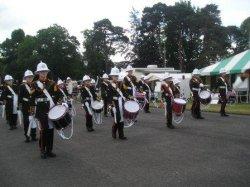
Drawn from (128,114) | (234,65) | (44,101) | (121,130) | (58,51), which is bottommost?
(121,130)

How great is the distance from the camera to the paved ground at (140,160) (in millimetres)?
8547

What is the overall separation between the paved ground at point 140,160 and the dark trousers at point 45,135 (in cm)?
31

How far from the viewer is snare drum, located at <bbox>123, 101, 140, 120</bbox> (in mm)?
13695

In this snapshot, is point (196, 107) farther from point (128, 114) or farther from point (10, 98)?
point (10, 98)

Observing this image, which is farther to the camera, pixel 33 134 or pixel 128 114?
pixel 33 134

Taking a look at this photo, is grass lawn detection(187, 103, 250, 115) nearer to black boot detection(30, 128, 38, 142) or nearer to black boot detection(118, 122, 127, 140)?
black boot detection(118, 122, 127, 140)

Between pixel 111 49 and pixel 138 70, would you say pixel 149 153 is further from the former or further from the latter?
pixel 111 49

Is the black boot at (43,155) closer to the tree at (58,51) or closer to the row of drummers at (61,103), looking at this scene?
the row of drummers at (61,103)

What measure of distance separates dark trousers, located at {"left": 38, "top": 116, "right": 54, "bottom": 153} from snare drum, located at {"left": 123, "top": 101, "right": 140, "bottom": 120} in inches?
115

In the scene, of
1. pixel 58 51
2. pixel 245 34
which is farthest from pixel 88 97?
pixel 58 51

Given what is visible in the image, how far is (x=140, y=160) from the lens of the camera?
10328mm

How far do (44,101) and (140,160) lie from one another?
2645mm

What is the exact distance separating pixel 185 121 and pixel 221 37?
56.2m

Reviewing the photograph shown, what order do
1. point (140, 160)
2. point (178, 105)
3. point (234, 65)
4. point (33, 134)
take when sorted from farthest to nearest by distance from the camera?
point (234, 65) → point (178, 105) → point (33, 134) → point (140, 160)
